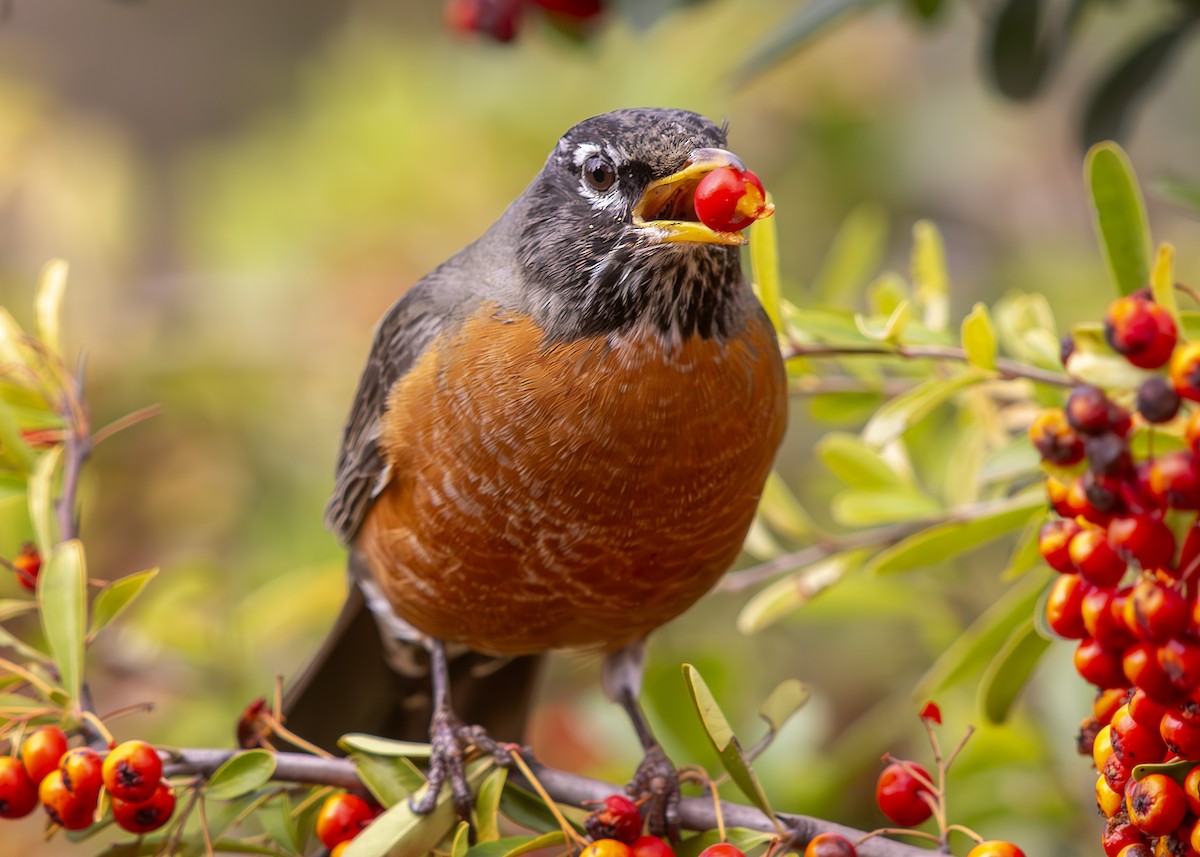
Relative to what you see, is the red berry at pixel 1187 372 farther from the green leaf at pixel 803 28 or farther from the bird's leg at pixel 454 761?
the green leaf at pixel 803 28

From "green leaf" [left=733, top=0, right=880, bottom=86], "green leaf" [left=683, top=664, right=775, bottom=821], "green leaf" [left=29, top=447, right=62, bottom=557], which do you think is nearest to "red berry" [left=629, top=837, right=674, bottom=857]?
"green leaf" [left=683, top=664, right=775, bottom=821]

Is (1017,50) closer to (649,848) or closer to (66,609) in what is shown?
(649,848)

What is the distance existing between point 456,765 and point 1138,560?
1.07 metres

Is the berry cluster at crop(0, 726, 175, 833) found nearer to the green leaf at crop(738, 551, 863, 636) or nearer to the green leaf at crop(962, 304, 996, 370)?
the green leaf at crop(738, 551, 863, 636)

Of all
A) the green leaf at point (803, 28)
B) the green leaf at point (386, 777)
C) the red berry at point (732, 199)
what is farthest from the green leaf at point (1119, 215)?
the green leaf at point (386, 777)

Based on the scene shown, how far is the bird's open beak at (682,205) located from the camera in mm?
1883

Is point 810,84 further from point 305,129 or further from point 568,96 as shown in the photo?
point 305,129

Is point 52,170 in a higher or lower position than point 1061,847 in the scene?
higher

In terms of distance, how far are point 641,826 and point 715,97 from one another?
2515 millimetres

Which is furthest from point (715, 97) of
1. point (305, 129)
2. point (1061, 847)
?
point (1061, 847)

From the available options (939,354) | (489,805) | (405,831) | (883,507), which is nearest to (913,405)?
(939,354)

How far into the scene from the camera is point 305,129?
4512 millimetres

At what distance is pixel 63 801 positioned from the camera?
173cm

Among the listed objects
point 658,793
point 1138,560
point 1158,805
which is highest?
point 1138,560
